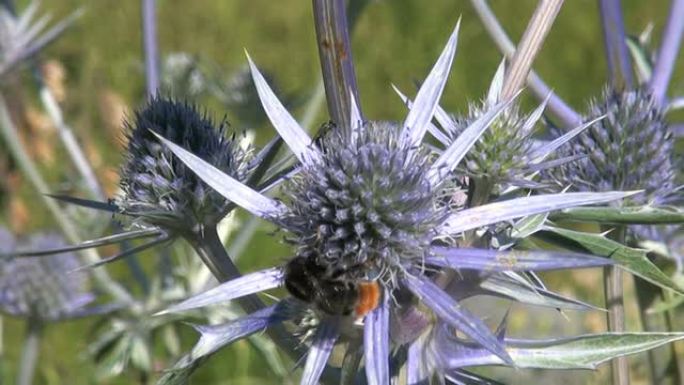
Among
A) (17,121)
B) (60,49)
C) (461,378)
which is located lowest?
(461,378)

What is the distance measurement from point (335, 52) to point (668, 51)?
0.74m

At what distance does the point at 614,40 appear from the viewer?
4.43 feet

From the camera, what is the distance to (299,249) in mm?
907

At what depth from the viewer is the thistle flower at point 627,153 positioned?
3.75ft

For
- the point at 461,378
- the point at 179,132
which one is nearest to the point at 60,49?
the point at 179,132

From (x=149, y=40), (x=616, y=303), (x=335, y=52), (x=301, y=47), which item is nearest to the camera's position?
(x=335, y=52)

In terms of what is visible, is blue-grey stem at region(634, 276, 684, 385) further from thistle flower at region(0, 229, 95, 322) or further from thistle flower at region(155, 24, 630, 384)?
thistle flower at region(0, 229, 95, 322)

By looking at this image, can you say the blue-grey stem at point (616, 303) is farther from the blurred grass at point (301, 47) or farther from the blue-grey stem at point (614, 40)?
the blurred grass at point (301, 47)

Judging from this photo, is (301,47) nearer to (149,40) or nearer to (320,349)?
(149,40)

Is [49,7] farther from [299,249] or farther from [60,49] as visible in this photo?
[299,249]

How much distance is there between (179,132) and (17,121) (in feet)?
5.76

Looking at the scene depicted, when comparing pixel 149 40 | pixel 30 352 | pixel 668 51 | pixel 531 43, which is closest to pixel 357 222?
pixel 531 43

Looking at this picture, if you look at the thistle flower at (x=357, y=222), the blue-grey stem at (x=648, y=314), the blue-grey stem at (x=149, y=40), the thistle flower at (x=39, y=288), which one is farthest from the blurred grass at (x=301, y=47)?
the thistle flower at (x=357, y=222)

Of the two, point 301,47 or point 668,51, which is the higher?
point 301,47
